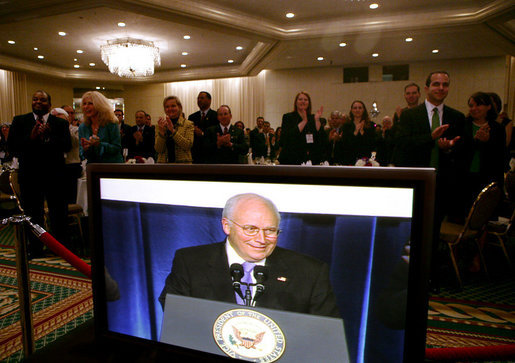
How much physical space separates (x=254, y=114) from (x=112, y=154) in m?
9.62

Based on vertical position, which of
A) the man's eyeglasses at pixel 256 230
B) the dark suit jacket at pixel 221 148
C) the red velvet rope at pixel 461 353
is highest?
the dark suit jacket at pixel 221 148

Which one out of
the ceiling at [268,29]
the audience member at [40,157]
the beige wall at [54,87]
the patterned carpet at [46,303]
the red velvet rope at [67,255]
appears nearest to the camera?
the red velvet rope at [67,255]

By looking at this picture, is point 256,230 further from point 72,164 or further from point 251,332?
point 72,164

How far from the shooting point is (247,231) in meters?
0.64

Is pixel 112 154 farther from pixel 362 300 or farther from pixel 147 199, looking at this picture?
pixel 362 300

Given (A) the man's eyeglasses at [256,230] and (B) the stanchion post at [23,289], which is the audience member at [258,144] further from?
(A) the man's eyeglasses at [256,230]

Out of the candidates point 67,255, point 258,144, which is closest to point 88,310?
point 67,255

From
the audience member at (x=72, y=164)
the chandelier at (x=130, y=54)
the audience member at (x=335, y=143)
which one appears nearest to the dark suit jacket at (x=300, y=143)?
the audience member at (x=335, y=143)

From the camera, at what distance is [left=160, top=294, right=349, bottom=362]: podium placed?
1.97 feet

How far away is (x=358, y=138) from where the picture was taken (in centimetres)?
425

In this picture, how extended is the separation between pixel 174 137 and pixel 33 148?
1255 millimetres

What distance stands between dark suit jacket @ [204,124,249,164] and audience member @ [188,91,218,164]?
0.07 m

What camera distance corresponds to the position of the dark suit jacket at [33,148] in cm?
322

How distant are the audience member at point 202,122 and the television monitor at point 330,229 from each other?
3216 millimetres
